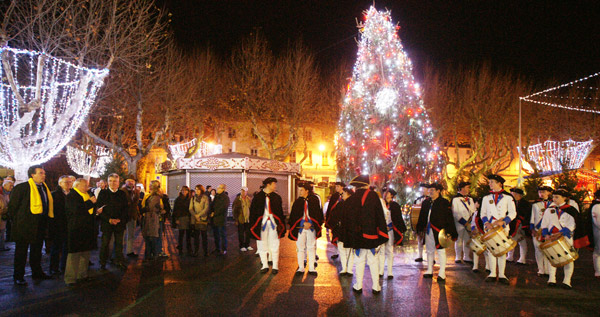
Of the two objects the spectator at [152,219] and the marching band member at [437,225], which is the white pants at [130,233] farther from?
the marching band member at [437,225]

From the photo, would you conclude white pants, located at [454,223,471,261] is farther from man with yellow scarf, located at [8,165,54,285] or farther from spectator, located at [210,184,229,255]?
man with yellow scarf, located at [8,165,54,285]

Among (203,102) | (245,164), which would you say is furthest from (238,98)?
(245,164)

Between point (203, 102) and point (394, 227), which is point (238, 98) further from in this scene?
point (394, 227)

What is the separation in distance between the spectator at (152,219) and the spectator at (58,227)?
1738 millimetres

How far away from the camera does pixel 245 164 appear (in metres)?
23.2

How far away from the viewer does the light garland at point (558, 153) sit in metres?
32.2

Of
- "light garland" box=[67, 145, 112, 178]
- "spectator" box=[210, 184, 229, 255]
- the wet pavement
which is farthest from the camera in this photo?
"light garland" box=[67, 145, 112, 178]

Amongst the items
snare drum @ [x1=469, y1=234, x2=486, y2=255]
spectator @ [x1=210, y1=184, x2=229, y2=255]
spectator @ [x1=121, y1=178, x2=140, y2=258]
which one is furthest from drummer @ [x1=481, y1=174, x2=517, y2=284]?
spectator @ [x1=121, y1=178, x2=140, y2=258]

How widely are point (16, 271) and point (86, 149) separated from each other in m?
30.7

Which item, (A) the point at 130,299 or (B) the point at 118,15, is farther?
(B) the point at 118,15

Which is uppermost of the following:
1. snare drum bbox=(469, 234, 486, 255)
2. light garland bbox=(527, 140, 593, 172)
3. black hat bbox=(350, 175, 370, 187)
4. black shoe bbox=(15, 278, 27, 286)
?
light garland bbox=(527, 140, 593, 172)

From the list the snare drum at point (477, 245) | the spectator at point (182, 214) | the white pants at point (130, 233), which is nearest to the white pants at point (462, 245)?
the snare drum at point (477, 245)

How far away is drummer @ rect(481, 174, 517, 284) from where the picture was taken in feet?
25.8

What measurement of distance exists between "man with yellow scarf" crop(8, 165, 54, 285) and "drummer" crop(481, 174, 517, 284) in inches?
324
